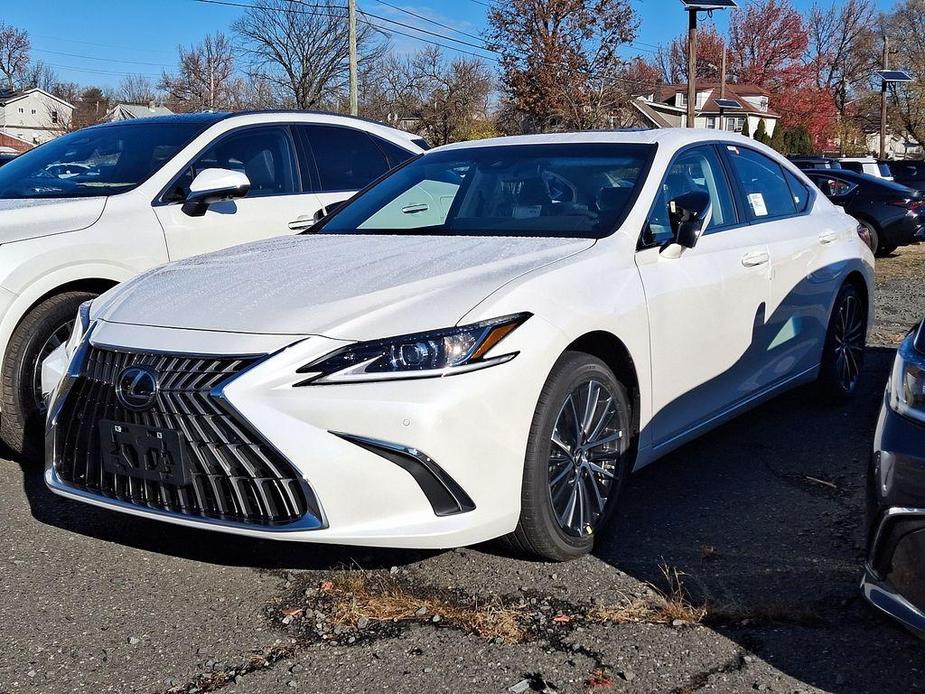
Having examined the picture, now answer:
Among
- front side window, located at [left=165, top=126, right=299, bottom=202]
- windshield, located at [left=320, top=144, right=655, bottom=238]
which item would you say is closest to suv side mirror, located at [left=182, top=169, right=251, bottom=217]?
front side window, located at [left=165, top=126, right=299, bottom=202]

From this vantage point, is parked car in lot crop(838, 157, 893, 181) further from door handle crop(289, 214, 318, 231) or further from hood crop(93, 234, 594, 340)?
hood crop(93, 234, 594, 340)

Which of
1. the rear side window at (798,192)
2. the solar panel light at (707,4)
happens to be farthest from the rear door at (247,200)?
the solar panel light at (707,4)

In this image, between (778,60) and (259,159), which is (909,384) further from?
(778,60)

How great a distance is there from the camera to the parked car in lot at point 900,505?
253cm

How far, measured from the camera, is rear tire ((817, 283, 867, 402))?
5676mm

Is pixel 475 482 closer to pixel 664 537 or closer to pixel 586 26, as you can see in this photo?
pixel 664 537

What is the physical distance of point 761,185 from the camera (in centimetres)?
525

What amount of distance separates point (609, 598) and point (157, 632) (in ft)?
4.70

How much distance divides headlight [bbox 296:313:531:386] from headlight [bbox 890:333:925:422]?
3.67 ft

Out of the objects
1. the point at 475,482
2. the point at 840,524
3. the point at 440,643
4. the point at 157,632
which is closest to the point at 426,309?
the point at 475,482

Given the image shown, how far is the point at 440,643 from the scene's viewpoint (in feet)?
10.1

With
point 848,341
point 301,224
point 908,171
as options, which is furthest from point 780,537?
point 908,171

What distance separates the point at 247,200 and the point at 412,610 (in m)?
3.25

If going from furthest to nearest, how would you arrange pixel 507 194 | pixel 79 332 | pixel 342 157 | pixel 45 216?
1. pixel 342 157
2. pixel 45 216
3. pixel 507 194
4. pixel 79 332
